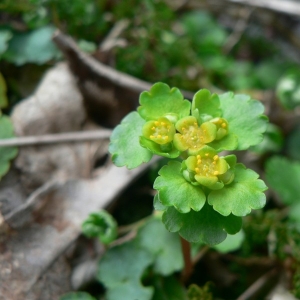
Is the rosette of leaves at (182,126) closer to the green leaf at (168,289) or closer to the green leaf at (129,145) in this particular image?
the green leaf at (129,145)

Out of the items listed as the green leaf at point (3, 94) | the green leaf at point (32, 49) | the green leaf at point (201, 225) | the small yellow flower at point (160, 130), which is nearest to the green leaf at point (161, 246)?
the green leaf at point (201, 225)

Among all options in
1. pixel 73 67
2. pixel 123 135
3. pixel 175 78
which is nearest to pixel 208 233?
pixel 123 135

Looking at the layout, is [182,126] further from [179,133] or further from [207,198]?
[207,198]

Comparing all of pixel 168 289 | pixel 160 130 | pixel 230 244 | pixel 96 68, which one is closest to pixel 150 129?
pixel 160 130

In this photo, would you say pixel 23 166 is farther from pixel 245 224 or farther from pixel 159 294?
pixel 245 224

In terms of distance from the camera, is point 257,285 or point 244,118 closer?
point 244,118

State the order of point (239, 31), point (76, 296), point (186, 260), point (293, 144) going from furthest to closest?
1. point (239, 31)
2. point (293, 144)
3. point (186, 260)
4. point (76, 296)
